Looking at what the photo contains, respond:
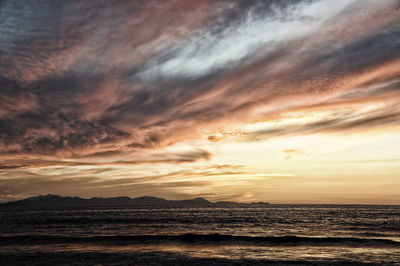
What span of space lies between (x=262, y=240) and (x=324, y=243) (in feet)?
28.5

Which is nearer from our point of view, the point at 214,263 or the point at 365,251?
the point at 214,263

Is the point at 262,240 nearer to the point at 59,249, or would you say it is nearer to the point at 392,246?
the point at 392,246

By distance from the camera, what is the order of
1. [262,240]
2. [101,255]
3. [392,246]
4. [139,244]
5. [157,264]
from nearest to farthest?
[157,264] < [101,255] < [392,246] < [139,244] < [262,240]

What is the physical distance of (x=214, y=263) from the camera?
25312 mm

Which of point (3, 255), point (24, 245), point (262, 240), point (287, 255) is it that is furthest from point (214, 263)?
point (24, 245)

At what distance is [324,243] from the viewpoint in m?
37.7

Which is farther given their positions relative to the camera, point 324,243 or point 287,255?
point 324,243

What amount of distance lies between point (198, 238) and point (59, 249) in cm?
1996

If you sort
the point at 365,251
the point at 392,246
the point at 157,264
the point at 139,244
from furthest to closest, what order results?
the point at 139,244 < the point at 392,246 < the point at 365,251 < the point at 157,264

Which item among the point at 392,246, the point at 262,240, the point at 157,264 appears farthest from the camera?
the point at 262,240

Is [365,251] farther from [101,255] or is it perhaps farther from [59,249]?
[59,249]

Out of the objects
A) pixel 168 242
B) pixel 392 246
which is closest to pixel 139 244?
pixel 168 242

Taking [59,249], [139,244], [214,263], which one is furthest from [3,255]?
[214,263]

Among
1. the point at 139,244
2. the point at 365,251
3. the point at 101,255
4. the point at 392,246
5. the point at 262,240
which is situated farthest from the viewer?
the point at 262,240
